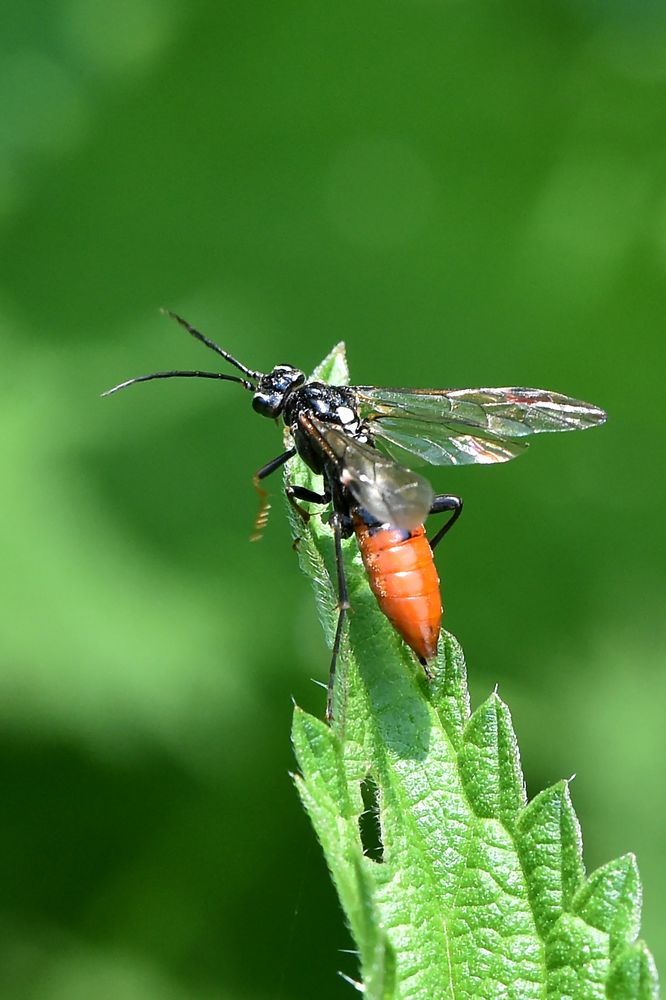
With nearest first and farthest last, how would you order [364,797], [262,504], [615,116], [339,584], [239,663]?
[364,797] < [339,584] < [262,504] < [239,663] < [615,116]

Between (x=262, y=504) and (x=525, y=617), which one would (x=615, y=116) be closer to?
(x=525, y=617)

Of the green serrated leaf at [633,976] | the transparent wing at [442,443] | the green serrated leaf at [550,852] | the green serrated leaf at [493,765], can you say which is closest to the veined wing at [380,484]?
the transparent wing at [442,443]

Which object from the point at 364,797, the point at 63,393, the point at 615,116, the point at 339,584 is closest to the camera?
the point at 364,797

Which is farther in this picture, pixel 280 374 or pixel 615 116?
pixel 615 116

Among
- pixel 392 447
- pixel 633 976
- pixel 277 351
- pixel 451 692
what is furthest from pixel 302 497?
pixel 277 351

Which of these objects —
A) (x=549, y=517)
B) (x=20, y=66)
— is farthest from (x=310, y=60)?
(x=549, y=517)

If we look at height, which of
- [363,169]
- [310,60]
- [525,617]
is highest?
[310,60]

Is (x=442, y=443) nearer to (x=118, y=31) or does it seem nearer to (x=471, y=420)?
(x=471, y=420)
